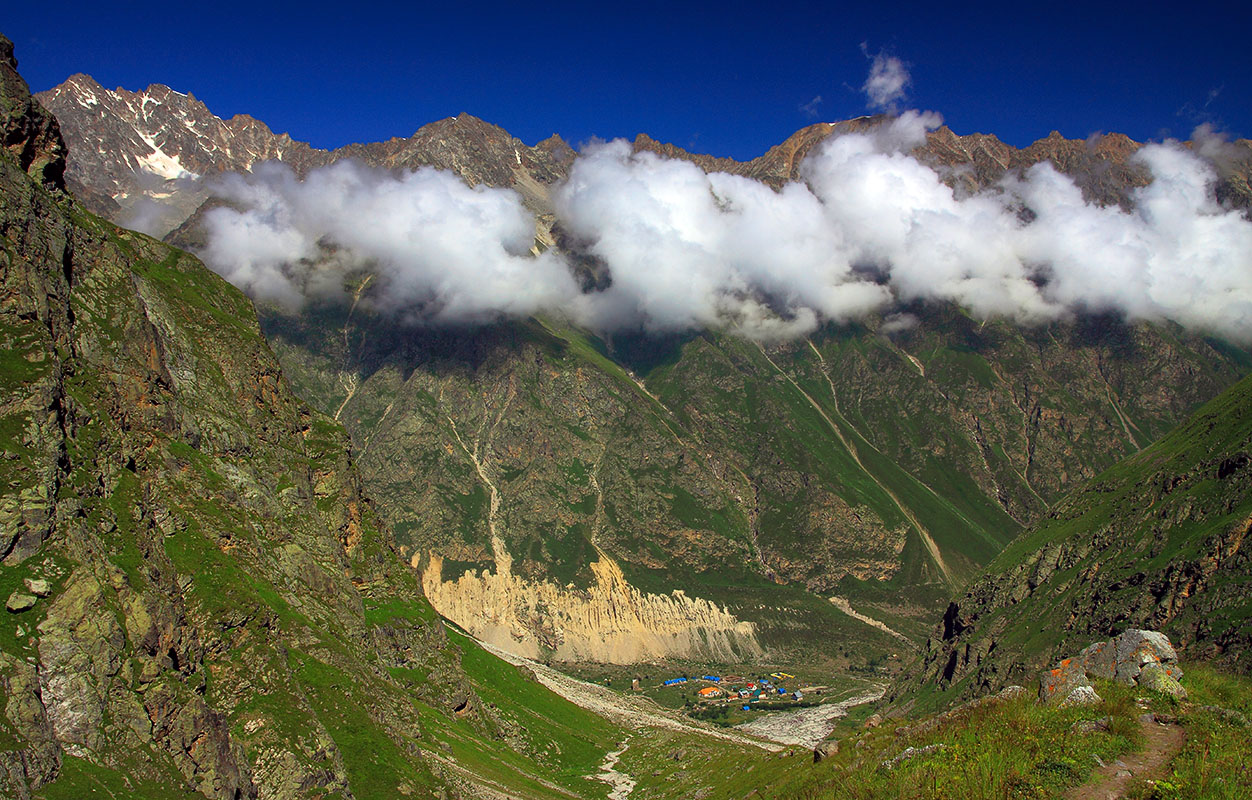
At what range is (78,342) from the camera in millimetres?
79750

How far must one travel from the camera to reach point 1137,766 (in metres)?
18.1

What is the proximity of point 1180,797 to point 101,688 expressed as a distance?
59.8 metres

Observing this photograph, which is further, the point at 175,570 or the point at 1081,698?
the point at 175,570

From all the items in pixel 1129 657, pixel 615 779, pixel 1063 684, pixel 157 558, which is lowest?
pixel 615 779

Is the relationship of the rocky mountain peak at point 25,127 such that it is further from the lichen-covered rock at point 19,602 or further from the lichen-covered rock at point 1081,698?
the lichen-covered rock at point 1081,698

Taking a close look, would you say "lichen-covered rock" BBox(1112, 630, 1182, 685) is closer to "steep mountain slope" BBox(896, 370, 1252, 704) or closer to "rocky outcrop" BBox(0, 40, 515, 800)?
"rocky outcrop" BBox(0, 40, 515, 800)

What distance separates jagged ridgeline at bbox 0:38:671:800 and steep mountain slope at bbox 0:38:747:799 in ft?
0.69

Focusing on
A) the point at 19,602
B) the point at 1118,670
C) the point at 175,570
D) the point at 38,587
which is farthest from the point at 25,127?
the point at 1118,670

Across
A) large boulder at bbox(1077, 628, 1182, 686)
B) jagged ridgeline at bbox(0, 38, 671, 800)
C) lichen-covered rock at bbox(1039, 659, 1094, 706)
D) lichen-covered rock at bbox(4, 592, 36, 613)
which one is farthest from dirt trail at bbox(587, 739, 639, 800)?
lichen-covered rock at bbox(1039, 659, 1094, 706)

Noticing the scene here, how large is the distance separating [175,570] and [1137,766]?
75.9 metres

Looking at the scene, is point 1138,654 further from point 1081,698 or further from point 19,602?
point 19,602

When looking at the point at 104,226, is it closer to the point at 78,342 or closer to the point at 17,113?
the point at 17,113

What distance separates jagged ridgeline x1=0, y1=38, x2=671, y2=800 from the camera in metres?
50.3

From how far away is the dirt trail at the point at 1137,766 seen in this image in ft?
55.6
